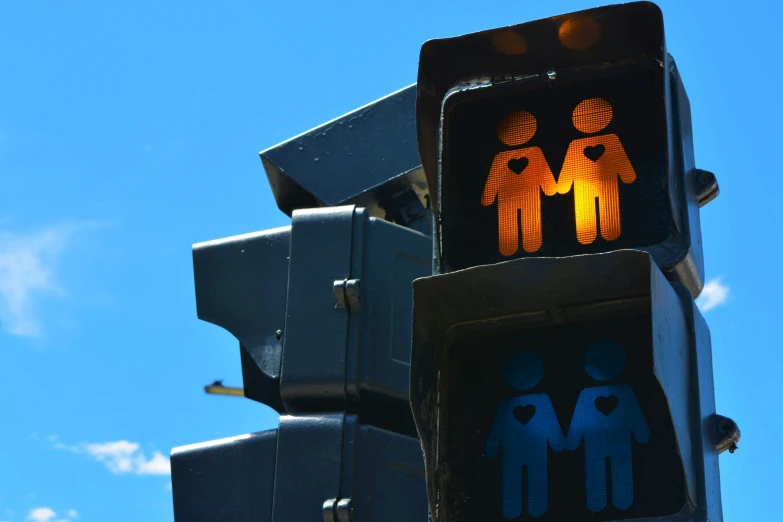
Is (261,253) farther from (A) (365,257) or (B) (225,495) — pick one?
(B) (225,495)

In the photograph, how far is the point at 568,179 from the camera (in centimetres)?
318

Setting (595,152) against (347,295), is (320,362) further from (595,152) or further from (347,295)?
(595,152)

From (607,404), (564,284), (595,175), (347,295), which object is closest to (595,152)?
(595,175)

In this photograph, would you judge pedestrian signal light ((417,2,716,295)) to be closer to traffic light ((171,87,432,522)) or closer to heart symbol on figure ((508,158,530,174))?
heart symbol on figure ((508,158,530,174))

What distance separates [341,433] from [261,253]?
609 millimetres

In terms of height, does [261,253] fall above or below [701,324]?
above

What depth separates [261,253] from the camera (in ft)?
13.0

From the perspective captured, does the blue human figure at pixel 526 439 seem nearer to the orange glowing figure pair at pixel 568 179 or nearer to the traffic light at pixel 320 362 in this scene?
the orange glowing figure pair at pixel 568 179

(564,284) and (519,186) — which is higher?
(519,186)

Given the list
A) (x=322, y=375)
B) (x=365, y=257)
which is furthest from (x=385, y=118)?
(x=322, y=375)

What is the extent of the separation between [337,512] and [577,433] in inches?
30.4

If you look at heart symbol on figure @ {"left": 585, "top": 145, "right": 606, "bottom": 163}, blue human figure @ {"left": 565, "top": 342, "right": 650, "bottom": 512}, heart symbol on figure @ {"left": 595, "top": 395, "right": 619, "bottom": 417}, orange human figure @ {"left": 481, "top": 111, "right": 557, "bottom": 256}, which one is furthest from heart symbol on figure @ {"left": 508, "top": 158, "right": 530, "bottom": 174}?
heart symbol on figure @ {"left": 595, "top": 395, "right": 619, "bottom": 417}

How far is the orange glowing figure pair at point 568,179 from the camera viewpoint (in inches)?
123

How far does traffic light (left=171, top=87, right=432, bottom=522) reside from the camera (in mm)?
3578
